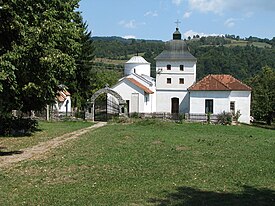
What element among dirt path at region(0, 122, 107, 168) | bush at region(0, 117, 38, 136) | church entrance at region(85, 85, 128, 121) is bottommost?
dirt path at region(0, 122, 107, 168)

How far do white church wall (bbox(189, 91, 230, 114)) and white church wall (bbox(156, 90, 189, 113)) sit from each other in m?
3.37

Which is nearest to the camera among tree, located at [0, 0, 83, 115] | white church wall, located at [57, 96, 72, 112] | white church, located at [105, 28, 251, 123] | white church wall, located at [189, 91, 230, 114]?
tree, located at [0, 0, 83, 115]

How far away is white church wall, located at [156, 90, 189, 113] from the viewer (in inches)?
2047

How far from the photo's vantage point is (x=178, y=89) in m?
52.7

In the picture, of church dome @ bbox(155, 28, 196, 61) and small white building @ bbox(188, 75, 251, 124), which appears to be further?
church dome @ bbox(155, 28, 196, 61)

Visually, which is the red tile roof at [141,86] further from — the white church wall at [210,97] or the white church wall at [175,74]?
the white church wall at [210,97]

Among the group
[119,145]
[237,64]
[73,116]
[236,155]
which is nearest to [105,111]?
[73,116]

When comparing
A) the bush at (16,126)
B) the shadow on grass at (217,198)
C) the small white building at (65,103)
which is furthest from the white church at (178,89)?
the shadow on grass at (217,198)

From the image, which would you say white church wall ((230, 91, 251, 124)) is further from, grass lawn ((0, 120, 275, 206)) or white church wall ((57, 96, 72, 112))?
grass lawn ((0, 120, 275, 206))

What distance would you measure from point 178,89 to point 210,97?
5770 millimetres

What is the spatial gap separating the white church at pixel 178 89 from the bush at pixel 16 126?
17.9 metres

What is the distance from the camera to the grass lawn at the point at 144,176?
11164mm

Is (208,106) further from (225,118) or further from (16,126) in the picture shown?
(16,126)

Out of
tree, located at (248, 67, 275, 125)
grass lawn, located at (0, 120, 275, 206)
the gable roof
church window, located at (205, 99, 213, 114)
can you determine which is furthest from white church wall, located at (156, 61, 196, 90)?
grass lawn, located at (0, 120, 275, 206)
